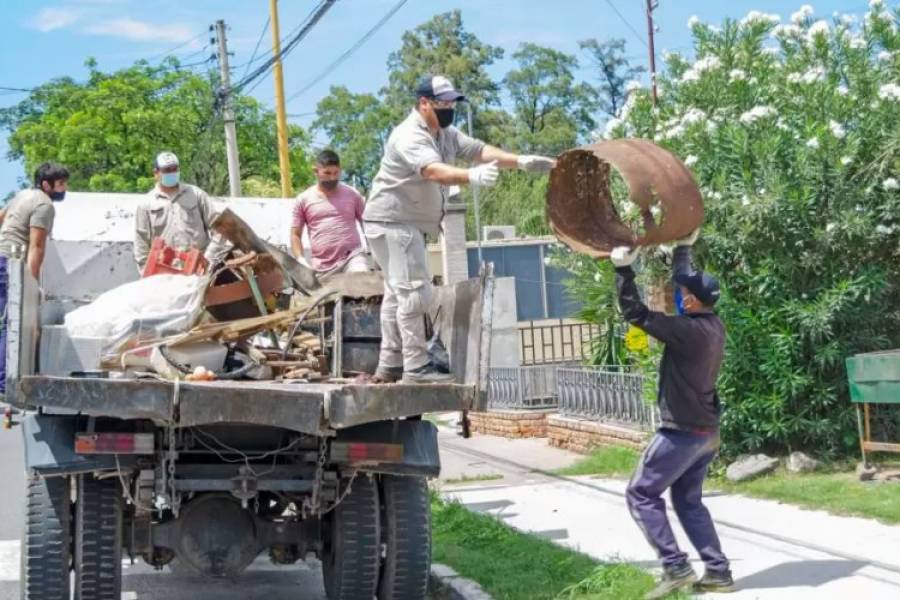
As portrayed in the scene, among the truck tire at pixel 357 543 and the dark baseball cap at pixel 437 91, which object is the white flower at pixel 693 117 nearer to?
the dark baseball cap at pixel 437 91

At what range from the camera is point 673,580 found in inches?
270

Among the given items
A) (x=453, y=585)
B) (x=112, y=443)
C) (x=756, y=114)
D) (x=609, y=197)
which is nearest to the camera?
(x=112, y=443)

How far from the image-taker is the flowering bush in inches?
423

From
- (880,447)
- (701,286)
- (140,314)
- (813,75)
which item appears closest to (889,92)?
(813,75)

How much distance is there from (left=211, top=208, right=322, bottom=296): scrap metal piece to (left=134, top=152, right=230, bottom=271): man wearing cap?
1.04 metres

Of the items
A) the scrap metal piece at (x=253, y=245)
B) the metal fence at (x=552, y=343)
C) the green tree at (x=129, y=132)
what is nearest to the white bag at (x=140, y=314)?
the scrap metal piece at (x=253, y=245)

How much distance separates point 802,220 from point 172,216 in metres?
4.93

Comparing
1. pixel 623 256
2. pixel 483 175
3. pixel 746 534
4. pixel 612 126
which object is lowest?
pixel 746 534

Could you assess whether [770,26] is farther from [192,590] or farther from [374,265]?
[192,590]

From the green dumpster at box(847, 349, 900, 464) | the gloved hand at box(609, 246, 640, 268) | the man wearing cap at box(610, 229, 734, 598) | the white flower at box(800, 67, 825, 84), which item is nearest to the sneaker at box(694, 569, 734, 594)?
the man wearing cap at box(610, 229, 734, 598)

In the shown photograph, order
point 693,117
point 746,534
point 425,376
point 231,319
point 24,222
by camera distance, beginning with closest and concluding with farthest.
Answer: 1. point 425,376
2. point 231,319
3. point 746,534
4. point 24,222
5. point 693,117

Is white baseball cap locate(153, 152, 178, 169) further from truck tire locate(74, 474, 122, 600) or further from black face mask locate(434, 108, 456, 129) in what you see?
truck tire locate(74, 474, 122, 600)

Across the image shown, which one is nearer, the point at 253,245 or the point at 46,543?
the point at 46,543

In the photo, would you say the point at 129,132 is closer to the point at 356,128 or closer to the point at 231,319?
the point at 356,128
